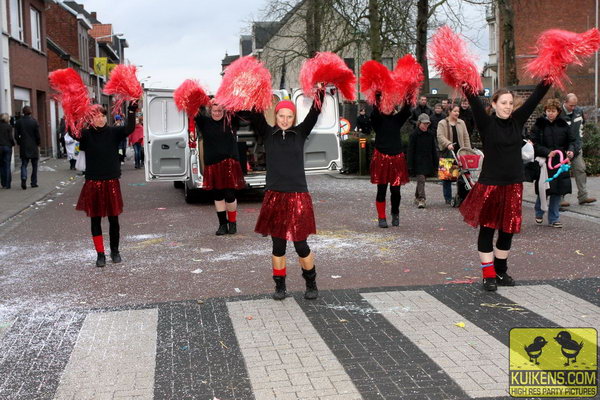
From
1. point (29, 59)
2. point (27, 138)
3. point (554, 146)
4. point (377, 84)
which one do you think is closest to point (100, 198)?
point (377, 84)

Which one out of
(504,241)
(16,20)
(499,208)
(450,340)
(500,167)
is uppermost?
(16,20)

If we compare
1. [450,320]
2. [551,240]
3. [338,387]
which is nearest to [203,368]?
[338,387]

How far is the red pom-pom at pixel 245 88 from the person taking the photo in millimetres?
6145

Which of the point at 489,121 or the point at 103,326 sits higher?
the point at 489,121

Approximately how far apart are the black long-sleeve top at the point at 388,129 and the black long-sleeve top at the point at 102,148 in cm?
371

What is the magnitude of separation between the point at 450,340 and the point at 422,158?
26.6ft

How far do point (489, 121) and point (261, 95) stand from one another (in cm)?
200

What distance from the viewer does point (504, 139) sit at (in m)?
6.43

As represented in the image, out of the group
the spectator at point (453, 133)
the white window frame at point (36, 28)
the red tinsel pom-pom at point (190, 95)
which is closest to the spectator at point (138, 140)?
the white window frame at point (36, 28)

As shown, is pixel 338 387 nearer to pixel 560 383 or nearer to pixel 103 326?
pixel 560 383

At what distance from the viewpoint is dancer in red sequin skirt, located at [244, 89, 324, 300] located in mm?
6262

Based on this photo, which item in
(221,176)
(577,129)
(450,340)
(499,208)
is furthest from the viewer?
(577,129)

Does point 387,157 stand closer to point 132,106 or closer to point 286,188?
point 132,106

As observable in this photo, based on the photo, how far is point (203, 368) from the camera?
4695 mm
